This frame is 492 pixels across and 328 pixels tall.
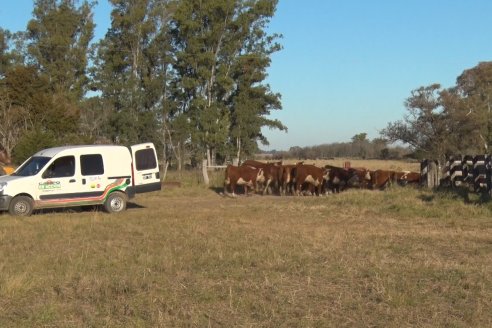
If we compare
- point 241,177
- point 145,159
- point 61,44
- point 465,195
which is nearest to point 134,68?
point 61,44

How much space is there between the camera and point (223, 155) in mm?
40156

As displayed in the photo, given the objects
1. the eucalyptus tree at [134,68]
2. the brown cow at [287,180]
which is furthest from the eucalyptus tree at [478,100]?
the brown cow at [287,180]

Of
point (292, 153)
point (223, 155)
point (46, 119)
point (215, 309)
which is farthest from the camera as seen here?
point (292, 153)

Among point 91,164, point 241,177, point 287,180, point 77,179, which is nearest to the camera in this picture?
point 77,179

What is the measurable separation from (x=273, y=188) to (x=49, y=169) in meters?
10.5

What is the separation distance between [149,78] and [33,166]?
95.2 feet

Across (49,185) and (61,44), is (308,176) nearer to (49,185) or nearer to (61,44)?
(49,185)

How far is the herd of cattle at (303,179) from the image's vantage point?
22312 mm

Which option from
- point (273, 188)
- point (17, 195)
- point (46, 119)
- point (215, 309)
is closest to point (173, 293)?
point (215, 309)

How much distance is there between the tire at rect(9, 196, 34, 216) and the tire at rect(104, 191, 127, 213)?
2093 millimetres

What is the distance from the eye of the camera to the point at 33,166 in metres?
16.0

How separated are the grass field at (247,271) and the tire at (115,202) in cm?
268

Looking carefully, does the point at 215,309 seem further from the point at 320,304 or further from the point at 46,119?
the point at 46,119

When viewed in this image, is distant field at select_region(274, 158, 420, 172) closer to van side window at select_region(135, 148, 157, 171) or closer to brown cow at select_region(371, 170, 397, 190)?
brown cow at select_region(371, 170, 397, 190)
